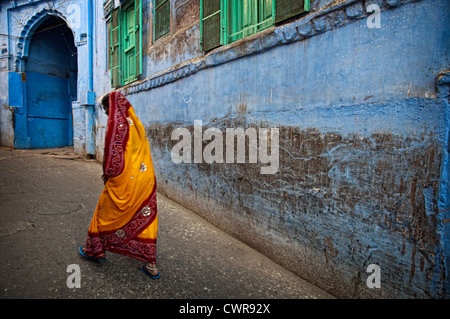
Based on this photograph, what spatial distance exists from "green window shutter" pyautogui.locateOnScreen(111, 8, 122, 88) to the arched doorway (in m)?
4.27

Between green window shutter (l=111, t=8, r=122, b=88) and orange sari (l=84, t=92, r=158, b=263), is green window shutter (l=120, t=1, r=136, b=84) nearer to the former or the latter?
green window shutter (l=111, t=8, r=122, b=88)

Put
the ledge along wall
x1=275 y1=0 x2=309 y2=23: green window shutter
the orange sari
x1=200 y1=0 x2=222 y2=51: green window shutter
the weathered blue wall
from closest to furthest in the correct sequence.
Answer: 1. the ledge along wall
2. the orange sari
3. x1=275 y1=0 x2=309 y2=23: green window shutter
4. x1=200 y1=0 x2=222 y2=51: green window shutter
5. the weathered blue wall

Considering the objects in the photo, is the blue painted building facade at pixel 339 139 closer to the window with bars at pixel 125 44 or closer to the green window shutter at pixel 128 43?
the window with bars at pixel 125 44

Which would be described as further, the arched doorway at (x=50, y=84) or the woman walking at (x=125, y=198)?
the arched doorway at (x=50, y=84)

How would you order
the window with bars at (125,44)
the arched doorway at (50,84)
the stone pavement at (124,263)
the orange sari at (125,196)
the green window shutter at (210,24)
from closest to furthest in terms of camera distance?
the stone pavement at (124,263) → the orange sari at (125,196) → the green window shutter at (210,24) → the window with bars at (125,44) → the arched doorway at (50,84)

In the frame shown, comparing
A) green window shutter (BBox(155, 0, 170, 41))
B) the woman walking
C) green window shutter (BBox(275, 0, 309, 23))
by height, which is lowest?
the woman walking

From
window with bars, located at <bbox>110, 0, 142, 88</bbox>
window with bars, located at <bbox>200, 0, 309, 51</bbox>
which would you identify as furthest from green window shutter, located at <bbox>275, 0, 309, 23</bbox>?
window with bars, located at <bbox>110, 0, 142, 88</bbox>

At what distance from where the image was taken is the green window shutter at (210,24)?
11.1 ft

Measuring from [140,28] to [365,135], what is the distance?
5057 mm

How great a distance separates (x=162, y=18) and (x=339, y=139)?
417 centimetres

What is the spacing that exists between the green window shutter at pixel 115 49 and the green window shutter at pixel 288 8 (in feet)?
15.8

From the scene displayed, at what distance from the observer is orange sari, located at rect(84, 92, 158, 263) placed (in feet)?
7.29

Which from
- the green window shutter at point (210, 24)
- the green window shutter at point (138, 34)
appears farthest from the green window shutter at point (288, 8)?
the green window shutter at point (138, 34)
